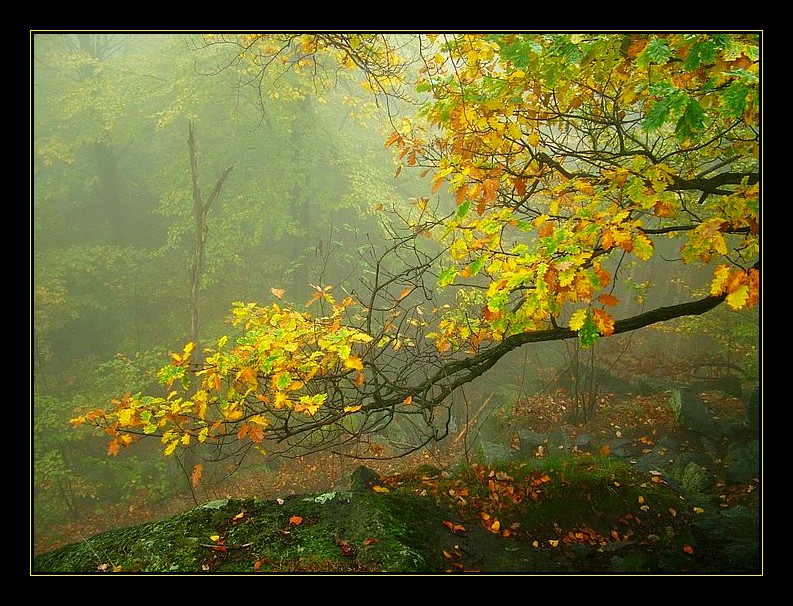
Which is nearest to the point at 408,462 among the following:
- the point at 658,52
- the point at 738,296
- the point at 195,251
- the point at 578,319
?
the point at 195,251

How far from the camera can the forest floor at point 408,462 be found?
7.09 meters

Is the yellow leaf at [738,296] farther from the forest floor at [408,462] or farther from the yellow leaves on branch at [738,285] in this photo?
the forest floor at [408,462]

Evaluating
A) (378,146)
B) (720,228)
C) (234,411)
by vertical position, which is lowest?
(234,411)

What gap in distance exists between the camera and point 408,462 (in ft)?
30.2

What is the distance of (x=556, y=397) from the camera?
880cm

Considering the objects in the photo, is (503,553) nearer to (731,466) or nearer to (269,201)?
(731,466)

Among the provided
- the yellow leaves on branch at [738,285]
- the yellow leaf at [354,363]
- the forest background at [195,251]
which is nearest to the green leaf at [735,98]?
the yellow leaves on branch at [738,285]

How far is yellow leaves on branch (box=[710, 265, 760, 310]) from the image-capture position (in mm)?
2123

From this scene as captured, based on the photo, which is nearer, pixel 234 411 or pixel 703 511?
pixel 234 411

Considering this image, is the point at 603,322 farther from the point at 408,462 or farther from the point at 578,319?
the point at 408,462

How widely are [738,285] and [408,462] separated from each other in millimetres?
7932

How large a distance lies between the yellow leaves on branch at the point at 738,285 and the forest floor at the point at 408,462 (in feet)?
16.0
